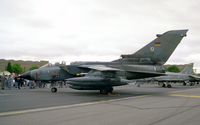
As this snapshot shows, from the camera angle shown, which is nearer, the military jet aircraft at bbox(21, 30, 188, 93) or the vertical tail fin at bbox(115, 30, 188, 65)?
the military jet aircraft at bbox(21, 30, 188, 93)

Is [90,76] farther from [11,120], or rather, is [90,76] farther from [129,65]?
[11,120]

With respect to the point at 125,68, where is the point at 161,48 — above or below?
above

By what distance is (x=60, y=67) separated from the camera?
69.2 feet

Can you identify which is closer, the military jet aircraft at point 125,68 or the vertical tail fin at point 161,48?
the military jet aircraft at point 125,68

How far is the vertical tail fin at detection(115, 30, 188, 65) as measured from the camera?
20.0 metres

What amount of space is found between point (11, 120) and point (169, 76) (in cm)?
3070

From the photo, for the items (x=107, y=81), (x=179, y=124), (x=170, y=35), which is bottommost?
(x=179, y=124)

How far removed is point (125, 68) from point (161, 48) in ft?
10.2

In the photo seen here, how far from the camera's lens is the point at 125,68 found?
20.1 meters

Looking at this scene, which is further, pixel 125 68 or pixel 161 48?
pixel 161 48

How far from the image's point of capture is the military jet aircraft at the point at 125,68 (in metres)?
18.8

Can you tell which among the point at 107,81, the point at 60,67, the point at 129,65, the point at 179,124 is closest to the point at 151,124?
the point at 179,124

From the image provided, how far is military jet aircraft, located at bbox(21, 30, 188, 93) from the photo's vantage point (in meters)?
18.8

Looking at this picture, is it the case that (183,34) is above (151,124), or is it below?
above
